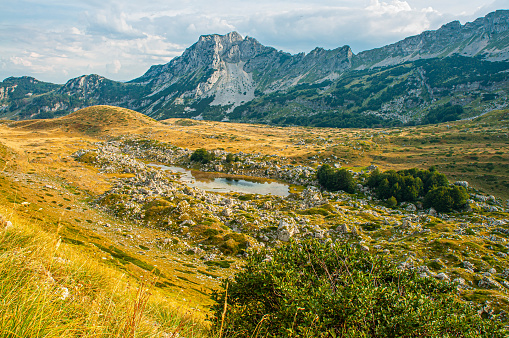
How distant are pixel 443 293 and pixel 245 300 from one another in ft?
38.3

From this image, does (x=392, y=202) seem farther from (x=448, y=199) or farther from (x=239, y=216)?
(x=239, y=216)

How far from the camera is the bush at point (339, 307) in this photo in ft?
33.6

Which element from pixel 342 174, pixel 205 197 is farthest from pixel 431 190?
pixel 205 197

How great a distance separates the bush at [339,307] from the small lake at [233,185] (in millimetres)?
63181

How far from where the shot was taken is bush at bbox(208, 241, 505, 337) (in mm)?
10232

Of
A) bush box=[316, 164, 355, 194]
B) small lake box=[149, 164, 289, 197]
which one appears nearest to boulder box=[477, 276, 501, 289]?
bush box=[316, 164, 355, 194]

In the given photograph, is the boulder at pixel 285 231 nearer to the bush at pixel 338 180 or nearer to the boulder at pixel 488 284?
the boulder at pixel 488 284

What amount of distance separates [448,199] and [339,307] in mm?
64456

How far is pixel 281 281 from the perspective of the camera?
12.4 meters

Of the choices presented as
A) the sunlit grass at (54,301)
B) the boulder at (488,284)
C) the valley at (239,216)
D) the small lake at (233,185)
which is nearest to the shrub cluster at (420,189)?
the valley at (239,216)

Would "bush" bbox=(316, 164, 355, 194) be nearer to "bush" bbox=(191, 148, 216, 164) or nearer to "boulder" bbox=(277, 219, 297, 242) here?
"boulder" bbox=(277, 219, 297, 242)

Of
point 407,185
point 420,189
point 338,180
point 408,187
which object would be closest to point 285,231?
point 338,180

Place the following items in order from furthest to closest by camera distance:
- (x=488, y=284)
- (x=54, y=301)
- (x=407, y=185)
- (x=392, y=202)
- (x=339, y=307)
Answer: (x=407, y=185) → (x=392, y=202) → (x=488, y=284) → (x=339, y=307) → (x=54, y=301)

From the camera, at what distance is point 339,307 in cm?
1072
